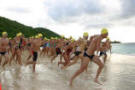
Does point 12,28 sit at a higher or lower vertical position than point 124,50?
higher

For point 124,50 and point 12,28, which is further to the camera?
point 12,28

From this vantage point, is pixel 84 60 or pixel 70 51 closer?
pixel 84 60

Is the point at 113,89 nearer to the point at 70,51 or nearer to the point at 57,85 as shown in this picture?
the point at 57,85

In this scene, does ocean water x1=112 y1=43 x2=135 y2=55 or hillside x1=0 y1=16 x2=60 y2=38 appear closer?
ocean water x1=112 y1=43 x2=135 y2=55

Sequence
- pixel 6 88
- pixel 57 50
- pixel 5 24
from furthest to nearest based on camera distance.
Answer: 1. pixel 5 24
2. pixel 57 50
3. pixel 6 88

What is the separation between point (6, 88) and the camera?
5.25 m

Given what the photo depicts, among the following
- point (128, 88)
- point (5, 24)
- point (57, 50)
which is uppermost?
point (5, 24)

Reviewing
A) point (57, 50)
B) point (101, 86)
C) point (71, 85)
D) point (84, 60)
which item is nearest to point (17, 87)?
point (71, 85)

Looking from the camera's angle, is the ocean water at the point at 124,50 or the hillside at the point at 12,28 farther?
the hillside at the point at 12,28

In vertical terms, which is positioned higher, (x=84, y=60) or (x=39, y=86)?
(x=84, y=60)

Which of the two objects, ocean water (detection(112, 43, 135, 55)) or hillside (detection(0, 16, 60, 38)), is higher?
hillside (detection(0, 16, 60, 38))

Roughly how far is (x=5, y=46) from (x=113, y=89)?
505 cm

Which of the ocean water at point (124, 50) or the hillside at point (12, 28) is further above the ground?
the hillside at point (12, 28)

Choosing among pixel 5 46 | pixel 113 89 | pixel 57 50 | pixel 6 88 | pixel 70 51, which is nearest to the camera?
pixel 6 88
